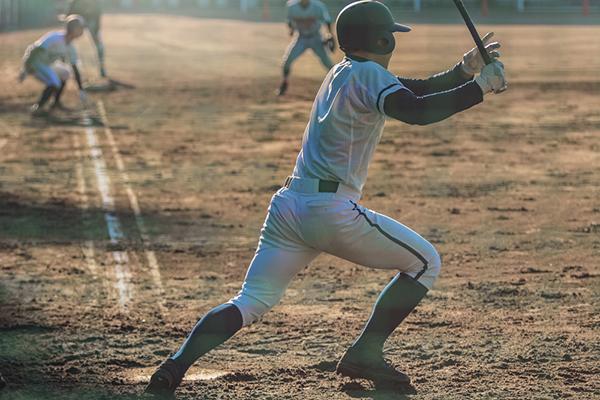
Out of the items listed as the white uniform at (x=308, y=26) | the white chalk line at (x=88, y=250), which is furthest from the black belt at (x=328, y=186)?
Answer: the white uniform at (x=308, y=26)

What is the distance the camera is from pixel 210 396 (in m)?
6.08

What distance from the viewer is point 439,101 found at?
216 inches

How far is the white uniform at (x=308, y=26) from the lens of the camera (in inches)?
883

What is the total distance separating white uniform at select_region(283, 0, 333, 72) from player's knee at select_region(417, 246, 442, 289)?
16.6 m

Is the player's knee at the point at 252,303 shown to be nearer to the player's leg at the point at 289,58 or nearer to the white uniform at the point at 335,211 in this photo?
the white uniform at the point at 335,211

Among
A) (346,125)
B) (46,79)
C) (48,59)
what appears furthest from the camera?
(48,59)

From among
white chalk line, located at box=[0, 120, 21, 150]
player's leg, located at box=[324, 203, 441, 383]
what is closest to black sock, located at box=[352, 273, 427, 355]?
player's leg, located at box=[324, 203, 441, 383]

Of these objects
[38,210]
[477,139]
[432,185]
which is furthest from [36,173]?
[477,139]

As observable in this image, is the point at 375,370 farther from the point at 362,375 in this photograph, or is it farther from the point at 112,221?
the point at 112,221

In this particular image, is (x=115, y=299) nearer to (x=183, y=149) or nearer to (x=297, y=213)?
(x=297, y=213)

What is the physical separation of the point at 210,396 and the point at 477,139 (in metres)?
11.1

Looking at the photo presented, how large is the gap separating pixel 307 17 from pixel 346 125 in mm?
17050

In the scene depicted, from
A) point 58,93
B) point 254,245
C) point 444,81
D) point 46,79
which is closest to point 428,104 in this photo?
point 444,81

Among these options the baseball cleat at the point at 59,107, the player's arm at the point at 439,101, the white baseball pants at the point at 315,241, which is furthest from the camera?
the baseball cleat at the point at 59,107
